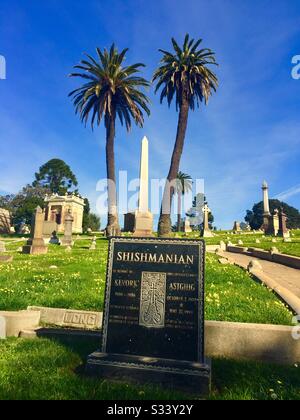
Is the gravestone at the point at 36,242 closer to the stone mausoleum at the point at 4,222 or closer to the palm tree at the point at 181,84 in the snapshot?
the palm tree at the point at 181,84

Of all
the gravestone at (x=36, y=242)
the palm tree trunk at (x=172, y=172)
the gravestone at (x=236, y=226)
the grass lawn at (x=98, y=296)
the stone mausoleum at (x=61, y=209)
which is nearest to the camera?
the grass lawn at (x=98, y=296)

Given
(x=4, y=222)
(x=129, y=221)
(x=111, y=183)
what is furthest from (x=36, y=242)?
(x=4, y=222)

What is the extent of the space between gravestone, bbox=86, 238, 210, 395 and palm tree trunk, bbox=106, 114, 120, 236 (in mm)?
29963

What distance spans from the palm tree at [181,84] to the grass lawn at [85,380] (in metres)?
27.7

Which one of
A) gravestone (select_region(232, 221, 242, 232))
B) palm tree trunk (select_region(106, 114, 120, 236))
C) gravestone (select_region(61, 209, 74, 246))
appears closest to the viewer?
gravestone (select_region(61, 209, 74, 246))

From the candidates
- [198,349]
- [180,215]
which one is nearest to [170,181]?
[198,349]

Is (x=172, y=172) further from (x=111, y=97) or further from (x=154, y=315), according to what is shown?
(x=154, y=315)

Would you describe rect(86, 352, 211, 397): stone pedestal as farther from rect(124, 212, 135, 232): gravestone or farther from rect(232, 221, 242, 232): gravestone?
rect(232, 221, 242, 232): gravestone

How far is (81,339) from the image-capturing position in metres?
4.94

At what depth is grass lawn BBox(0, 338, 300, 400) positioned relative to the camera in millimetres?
3369

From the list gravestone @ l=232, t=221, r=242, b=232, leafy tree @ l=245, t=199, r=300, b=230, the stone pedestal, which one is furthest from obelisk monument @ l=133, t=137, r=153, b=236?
leafy tree @ l=245, t=199, r=300, b=230

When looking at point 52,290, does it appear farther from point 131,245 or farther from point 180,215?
point 180,215

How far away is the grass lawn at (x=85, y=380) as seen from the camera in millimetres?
3369

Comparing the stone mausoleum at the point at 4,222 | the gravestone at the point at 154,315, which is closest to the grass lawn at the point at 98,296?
the gravestone at the point at 154,315
